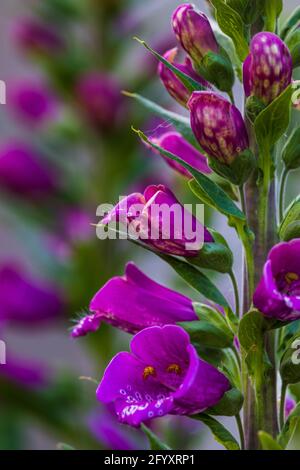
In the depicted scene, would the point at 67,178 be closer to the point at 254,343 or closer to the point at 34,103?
the point at 34,103

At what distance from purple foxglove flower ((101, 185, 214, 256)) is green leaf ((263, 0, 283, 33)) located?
164 millimetres

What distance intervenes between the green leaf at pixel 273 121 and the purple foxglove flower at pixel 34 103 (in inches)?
53.5

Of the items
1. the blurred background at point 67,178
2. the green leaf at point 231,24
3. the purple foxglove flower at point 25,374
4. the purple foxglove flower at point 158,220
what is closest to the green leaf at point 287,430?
the purple foxglove flower at point 158,220

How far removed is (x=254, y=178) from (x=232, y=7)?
5.5 inches

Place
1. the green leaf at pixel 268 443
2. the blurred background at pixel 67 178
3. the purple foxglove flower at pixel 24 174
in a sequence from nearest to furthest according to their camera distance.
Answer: the green leaf at pixel 268 443 → the blurred background at pixel 67 178 → the purple foxglove flower at pixel 24 174

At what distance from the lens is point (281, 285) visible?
2.42 ft

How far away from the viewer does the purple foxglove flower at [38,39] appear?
6.88ft

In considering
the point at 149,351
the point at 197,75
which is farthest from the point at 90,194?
the point at 149,351

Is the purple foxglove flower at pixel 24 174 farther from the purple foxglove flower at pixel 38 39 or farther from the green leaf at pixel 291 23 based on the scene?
the green leaf at pixel 291 23

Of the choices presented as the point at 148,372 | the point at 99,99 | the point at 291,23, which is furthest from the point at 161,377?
the point at 99,99

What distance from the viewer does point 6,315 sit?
2.02 meters

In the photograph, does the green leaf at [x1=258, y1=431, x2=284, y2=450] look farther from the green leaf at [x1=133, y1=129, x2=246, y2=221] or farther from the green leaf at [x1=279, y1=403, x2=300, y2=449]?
the green leaf at [x1=133, y1=129, x2=246, y2=221]

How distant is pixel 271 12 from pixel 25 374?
137cm

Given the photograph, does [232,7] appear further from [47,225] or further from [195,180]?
[47,225]
